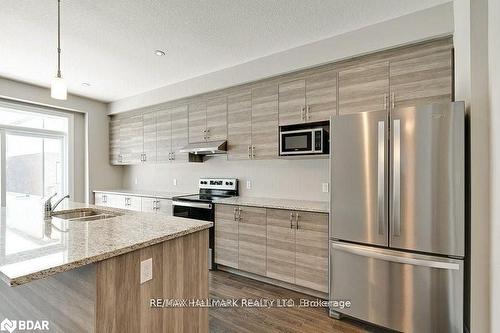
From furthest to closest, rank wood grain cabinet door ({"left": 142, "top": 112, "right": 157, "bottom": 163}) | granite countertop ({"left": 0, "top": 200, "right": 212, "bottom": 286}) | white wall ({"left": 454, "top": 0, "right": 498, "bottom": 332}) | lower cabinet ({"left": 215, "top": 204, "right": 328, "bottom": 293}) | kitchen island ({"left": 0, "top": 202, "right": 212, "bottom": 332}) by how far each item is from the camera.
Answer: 1. wood grain cabinet door ({"left": 142, "top": 112, "right": 157, "bottom": 163})
2. lower cabinet ({"left": 215, "top": 204, "right": 328, "bottom": 293})
3. white wall ({"left": 454, "top": 0, "right": 498, "bottom": 332})
4. kitchen island ({"left": 0, "top": 202, "right": 212, "bottom": 332})
5. granite countertop ({"left": 0, "top": 200, "right": 212, "bottom": 286})

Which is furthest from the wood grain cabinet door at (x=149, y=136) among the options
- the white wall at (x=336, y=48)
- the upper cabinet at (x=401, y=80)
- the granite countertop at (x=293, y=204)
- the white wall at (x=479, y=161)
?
the white wall at (x=479, y=161)

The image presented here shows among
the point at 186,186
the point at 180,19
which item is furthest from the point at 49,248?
the point at 186,186

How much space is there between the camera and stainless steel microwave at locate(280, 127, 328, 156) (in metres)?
2.76

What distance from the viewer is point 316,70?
2.85 metres

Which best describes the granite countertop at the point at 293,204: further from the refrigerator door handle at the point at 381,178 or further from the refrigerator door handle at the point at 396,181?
the refrigerator door handle at the point at 396,181

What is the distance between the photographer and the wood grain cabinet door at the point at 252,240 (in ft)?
9.58

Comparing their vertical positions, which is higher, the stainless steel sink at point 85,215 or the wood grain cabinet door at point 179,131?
the wood grain cabinet door at point 179,131

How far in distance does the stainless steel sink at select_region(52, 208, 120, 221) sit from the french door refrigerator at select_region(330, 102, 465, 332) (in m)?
2.03

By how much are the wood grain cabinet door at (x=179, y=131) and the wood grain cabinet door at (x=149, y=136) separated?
1.66 feet

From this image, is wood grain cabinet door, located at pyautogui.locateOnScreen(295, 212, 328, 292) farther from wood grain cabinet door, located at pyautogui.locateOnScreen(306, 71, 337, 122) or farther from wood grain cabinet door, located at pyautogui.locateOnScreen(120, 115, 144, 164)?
wood grain cabinet door, located at pyautogui.locateOnScreen(120, 115, 144, 164)

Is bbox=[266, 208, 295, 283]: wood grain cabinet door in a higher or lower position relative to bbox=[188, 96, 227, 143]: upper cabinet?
lower

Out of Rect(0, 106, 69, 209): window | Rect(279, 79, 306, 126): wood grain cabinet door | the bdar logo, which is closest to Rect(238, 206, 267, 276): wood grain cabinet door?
Rect(279, 79, 306, 126): wood grain cabinet door

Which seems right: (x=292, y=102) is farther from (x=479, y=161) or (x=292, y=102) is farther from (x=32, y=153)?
(x=32, y=153)

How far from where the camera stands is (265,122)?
3213 mm
